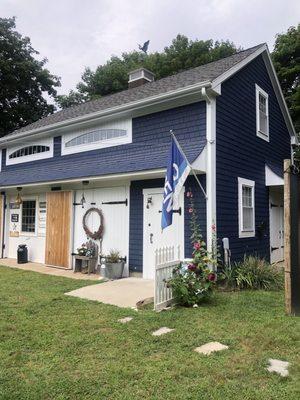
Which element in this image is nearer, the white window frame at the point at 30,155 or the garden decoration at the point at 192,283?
the garden decoration at the point at 192,283

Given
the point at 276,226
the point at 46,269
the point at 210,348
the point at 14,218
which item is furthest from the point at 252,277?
the point at 14,218

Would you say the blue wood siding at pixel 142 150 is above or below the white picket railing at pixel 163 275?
above

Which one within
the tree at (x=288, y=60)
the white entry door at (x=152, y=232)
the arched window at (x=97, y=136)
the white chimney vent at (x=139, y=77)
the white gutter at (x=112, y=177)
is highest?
the tree at (x=288, y=60)

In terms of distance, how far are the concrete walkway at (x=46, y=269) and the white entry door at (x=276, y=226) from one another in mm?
5602

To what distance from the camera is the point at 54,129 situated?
11.8 meters

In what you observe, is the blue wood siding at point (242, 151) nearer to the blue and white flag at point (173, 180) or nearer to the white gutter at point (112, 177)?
the white gutter at point (112, 177)

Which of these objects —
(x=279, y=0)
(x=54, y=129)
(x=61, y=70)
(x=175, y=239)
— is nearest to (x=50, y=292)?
(x=175, y=239)

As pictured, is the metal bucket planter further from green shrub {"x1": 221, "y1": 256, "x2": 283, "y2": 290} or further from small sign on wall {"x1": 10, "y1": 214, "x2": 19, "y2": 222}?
small sign on wall {"x1": 10, "y1": 214, "x2": 19, "y2": 222}

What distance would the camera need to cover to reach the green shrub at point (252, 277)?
7566 millimetres

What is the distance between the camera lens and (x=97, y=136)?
10.8 metres

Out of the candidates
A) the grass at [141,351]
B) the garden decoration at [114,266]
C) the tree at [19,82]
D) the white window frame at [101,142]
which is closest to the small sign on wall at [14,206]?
the white window frame at [101,142]

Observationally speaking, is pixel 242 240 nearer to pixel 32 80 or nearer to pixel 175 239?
pixel 175 239

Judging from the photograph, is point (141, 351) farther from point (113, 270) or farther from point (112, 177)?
point (112, 177)

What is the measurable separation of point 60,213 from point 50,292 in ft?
13.2
